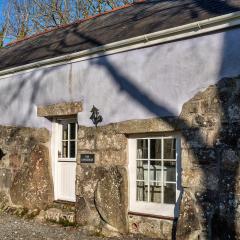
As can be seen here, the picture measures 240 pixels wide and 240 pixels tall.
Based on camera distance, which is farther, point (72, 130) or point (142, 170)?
point (72, 130)

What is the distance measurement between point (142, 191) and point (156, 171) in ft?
1.48

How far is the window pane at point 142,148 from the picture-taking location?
7.56m

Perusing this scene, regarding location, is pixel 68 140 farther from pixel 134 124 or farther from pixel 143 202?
pixel 143 202

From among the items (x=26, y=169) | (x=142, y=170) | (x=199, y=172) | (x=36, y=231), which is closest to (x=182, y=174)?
(x=199, y=172)

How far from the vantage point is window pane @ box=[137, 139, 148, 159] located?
756 cm

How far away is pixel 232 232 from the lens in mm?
6082

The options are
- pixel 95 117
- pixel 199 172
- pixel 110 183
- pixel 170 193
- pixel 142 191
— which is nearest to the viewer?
pixel 199 172

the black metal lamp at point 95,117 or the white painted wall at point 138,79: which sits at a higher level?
the white painted wall at point 138,79

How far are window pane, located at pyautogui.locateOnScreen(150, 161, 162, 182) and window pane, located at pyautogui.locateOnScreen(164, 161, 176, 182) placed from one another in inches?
4.8

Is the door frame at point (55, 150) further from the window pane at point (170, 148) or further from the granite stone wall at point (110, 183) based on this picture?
the window pane at point (170, 148)

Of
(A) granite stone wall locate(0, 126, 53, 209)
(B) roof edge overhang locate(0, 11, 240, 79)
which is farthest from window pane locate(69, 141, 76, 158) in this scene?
(B) roof edge overhang locate(0, 11, 240, 79)

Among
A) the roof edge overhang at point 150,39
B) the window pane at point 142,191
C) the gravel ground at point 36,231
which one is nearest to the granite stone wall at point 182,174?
the window pane at point 142,191

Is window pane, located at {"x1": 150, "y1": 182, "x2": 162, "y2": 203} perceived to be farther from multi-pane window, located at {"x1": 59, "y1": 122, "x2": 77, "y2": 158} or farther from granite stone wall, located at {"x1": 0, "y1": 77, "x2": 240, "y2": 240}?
multi-pane window, located at {"x1": 59, "y1": 122, "x2": 77, "y2": 158}

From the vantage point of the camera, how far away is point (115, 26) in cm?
941
